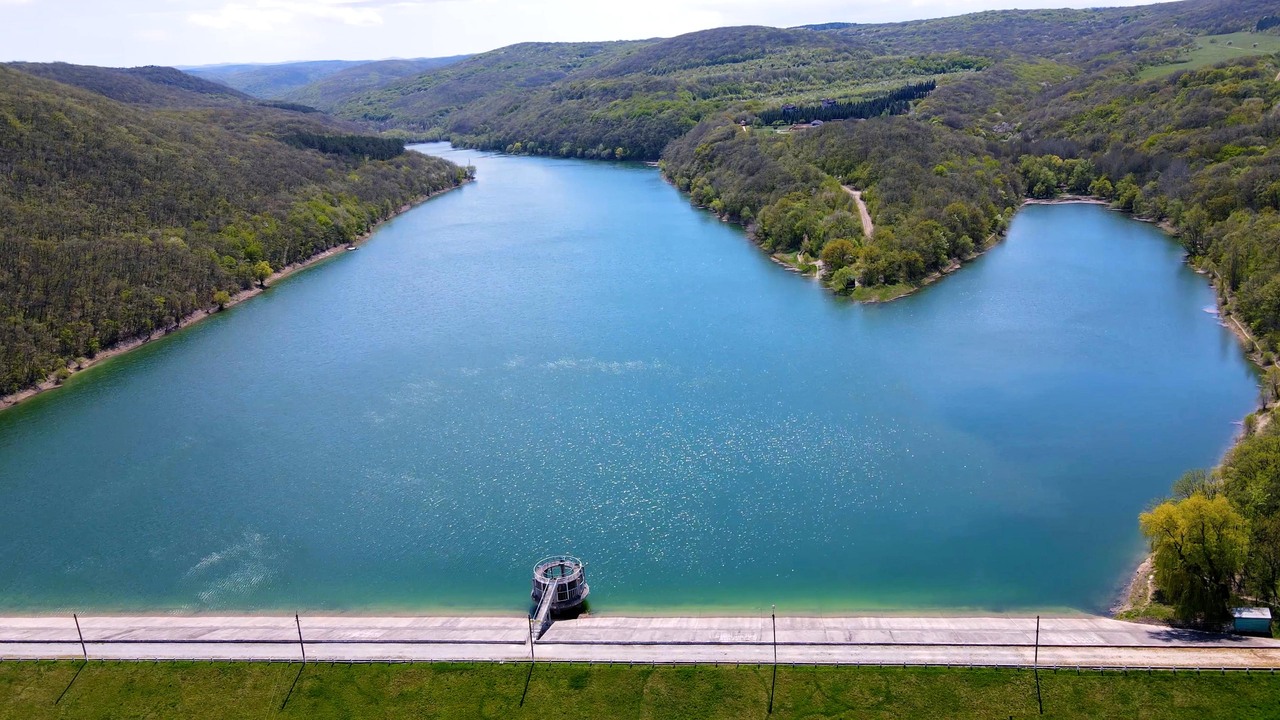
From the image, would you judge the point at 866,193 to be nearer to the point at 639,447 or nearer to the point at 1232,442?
the point at 1232,442

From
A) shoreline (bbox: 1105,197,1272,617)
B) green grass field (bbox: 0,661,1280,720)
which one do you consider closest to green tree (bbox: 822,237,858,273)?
shoreline (bbox: 1105,197,1272,617)

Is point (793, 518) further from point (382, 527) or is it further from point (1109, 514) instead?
point (382, 527)

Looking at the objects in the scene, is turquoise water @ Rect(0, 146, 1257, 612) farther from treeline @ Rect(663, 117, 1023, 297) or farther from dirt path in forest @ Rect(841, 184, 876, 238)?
dirt path in forest @ Rect(841, 184, 876, 238)

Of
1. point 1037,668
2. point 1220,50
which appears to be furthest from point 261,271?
point 1220,50

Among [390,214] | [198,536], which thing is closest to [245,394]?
[198,536]

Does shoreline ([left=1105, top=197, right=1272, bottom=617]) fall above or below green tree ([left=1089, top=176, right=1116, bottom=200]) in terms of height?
below
